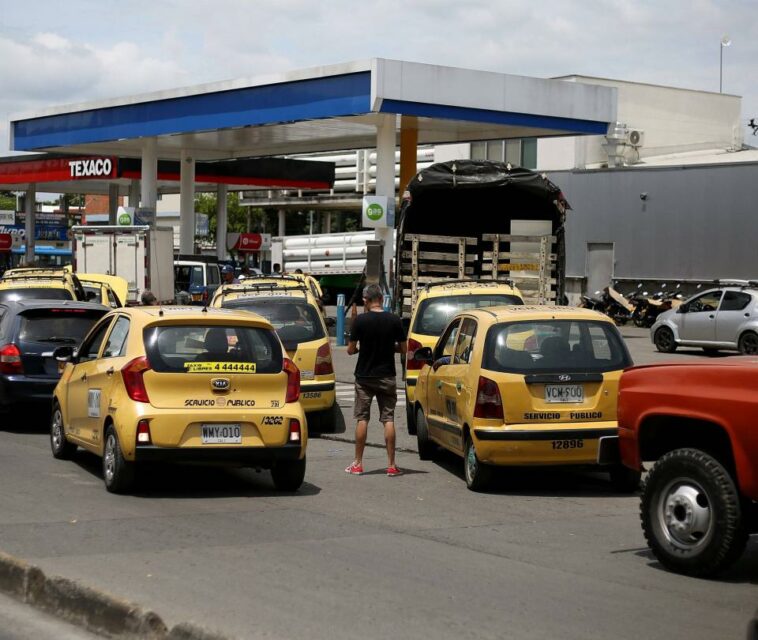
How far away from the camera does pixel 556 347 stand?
37.5 ft

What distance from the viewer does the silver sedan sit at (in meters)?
27.4

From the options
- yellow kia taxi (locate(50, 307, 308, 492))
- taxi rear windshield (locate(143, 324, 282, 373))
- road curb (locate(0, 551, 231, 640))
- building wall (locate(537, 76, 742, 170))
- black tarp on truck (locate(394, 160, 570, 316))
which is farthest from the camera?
building wall (locate(537, 76, 742, 170))

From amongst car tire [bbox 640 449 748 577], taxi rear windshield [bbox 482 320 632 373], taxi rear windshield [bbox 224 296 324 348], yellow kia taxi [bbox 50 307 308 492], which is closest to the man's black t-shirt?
taxi rear windshield [bbox 482 320 632 373]

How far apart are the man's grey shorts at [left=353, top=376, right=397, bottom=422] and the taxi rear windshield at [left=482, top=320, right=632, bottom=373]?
1278 millimetres

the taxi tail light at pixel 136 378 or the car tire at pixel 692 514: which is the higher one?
the taxi tail light at pixel 136 378

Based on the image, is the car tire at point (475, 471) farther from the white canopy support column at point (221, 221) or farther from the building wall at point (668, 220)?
the white canopy support column at point (221, 221)

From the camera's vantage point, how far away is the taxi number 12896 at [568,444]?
1102 cm

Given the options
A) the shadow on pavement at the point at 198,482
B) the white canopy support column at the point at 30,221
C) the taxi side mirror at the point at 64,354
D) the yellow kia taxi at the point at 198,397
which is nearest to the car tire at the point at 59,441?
the shadow on pavement at the point at 198,482

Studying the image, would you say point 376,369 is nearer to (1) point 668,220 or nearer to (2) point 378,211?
(2) point 378,211

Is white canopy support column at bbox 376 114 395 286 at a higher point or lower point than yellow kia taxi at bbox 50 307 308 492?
higher

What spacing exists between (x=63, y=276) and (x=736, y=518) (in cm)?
1599

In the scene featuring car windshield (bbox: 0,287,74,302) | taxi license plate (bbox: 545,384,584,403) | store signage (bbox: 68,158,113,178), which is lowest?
taxi license plate (bbox: 545,384,584,403)

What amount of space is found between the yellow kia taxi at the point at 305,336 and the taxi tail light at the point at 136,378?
15.3 feet

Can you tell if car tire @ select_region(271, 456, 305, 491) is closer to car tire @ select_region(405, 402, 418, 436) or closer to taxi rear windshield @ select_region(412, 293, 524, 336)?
car tire @ select_region(405, 402, 418, 436)
